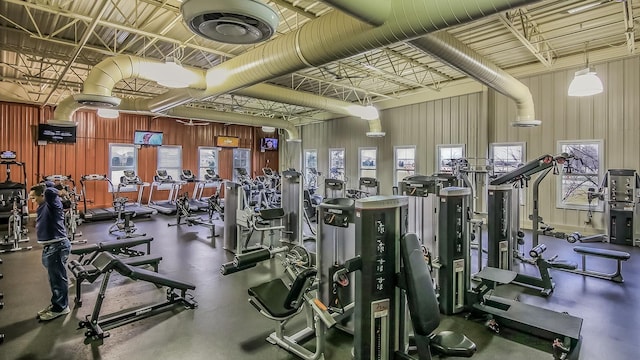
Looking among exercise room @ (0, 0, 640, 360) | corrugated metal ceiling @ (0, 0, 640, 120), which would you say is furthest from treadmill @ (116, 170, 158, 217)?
corrugated metal ceiling @ (0, 0, 640, 120)

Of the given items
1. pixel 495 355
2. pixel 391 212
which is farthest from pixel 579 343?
pixel 391 212

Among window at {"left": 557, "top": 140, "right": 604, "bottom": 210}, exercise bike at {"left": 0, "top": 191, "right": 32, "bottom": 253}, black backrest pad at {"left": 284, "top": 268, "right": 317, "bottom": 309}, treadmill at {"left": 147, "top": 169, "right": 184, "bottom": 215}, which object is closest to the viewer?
black backrest pad at {"left": 284, "top": 268, "right": 317, "bottom": 309}

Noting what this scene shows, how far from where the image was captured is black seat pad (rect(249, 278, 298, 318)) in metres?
2.78

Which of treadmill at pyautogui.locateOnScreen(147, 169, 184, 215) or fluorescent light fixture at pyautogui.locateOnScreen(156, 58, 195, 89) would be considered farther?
treadmill at pyautogui.locateOnScreen(147, 169, 184, 215)

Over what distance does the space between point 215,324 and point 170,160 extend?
431 inches

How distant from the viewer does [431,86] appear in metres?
9.74

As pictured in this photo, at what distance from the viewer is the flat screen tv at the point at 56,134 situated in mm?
9852

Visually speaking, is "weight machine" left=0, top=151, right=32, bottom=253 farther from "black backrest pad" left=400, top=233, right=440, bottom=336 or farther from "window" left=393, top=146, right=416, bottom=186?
"window" left=393, top=146, right=416, bottom=186

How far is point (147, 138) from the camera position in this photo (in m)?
12.0

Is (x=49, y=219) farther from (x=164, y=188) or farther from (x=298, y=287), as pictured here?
(x=164, y=188)

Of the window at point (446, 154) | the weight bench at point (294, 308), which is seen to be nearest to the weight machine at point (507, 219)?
the weight bench at point (294, 308)

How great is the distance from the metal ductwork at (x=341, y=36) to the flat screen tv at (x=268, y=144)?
31.0 ft

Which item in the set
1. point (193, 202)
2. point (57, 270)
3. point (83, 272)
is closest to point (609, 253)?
point (83, 272)

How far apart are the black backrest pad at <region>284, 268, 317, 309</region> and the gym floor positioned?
54 centimetres
